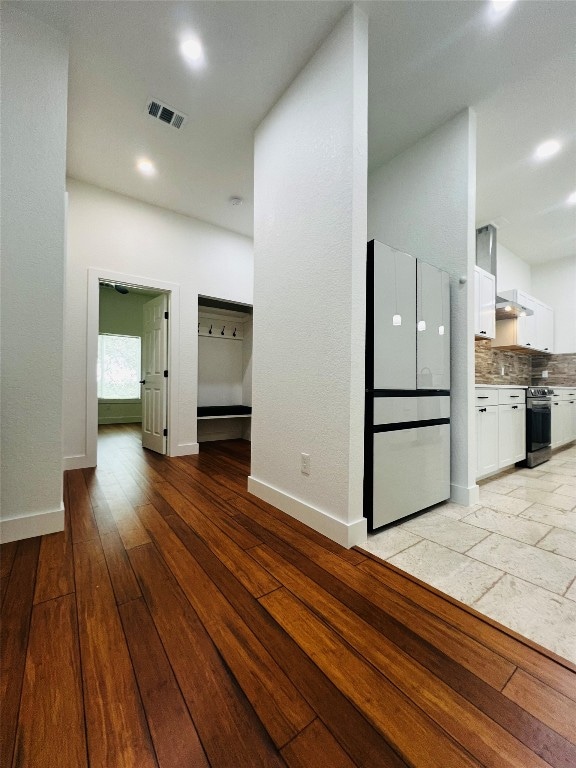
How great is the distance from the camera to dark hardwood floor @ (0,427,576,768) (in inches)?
30.2

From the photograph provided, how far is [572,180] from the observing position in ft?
10.8

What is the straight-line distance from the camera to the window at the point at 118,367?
7.16 m

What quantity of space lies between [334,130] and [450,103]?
1.28 m

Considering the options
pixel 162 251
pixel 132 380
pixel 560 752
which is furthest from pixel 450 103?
pixel 132 380

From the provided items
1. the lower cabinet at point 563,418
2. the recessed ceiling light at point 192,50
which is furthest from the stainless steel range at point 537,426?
the recessed ceiling light at point 192,50

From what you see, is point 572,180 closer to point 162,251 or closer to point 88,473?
point 162,251

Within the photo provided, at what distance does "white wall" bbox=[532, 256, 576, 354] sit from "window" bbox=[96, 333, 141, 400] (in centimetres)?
844

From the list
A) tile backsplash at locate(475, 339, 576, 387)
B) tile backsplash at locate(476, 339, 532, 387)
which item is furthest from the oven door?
tile backsplash at locate(475, 339, 576, 387)

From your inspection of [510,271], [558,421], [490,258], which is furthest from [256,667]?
[510,271]

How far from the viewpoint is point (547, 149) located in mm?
2883

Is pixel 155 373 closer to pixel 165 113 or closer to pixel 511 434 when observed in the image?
pixel 165 113

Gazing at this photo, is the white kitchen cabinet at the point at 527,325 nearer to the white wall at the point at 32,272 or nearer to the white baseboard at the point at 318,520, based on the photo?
the white baseboard at the point at 318,520

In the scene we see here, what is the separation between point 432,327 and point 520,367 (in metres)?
4.05

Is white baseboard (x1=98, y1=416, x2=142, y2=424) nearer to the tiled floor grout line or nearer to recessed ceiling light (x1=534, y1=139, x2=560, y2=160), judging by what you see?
the tiled floor grout line
